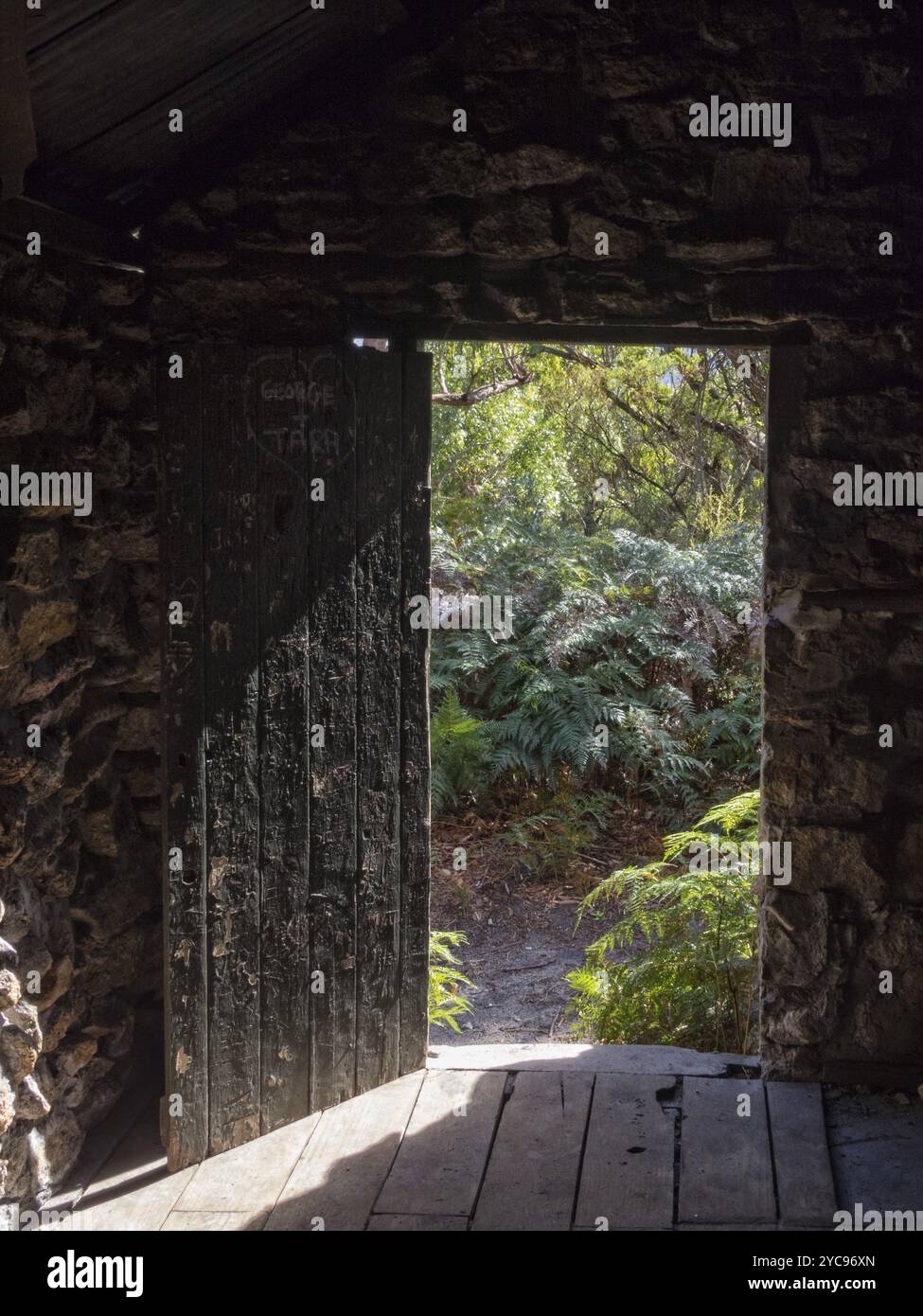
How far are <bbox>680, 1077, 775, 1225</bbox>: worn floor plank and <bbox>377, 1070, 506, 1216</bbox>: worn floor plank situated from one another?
534 mm

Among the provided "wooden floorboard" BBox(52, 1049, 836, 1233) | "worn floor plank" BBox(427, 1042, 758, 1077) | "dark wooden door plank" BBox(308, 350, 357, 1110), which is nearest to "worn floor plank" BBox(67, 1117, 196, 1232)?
"wooden floorboard" BBox(52, 1049, 836, 1233)

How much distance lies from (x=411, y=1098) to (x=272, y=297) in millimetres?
2339

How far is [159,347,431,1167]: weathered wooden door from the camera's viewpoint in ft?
9.77

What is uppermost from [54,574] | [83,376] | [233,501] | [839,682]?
[83,376]

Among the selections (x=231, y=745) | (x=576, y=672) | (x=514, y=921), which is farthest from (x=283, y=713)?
(x=576, y=672)

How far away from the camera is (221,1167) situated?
292 centimetres

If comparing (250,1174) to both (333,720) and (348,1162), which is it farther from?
(333,720)

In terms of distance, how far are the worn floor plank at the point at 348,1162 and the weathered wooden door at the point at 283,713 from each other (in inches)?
4.4

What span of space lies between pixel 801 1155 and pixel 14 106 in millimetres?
3070

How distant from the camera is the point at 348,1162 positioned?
2881mm

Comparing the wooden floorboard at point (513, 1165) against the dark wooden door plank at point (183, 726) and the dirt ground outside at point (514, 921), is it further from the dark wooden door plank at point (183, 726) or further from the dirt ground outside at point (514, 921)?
Answer: the dirt ground outside at point (514, 921)

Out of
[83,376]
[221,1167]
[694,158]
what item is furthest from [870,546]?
[221,1167]

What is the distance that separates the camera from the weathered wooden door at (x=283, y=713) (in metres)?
2.98

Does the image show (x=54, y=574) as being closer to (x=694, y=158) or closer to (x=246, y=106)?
(x=246, y=106)
